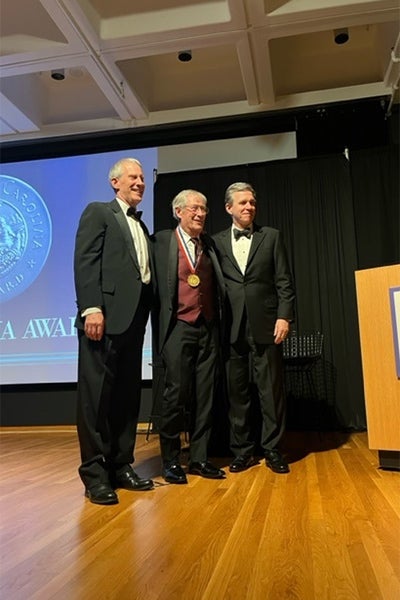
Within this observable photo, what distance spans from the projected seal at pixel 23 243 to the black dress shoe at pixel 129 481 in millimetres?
3032

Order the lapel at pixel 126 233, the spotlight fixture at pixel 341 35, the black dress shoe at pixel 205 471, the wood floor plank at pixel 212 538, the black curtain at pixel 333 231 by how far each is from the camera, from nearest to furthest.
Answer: the wood floor plank at pixel 212 538 → the lapel at pixel 126 233 → the black dress shoe at pixel 205 471 → the spotlight fixture at pixel 341 35 → the black curtain at pixel 333 231

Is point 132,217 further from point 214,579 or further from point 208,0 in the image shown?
point 208,0

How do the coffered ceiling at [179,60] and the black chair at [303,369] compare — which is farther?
the black chair at [303,369]

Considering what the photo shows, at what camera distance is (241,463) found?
242cm

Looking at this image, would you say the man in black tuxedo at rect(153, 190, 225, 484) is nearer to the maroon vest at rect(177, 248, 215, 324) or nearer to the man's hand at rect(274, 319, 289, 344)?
the maroon vest at rect(177, 248, 215, 324)

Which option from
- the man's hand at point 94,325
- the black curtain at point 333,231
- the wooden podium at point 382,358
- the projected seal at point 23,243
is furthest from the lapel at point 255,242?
the projected seal at point 23,243

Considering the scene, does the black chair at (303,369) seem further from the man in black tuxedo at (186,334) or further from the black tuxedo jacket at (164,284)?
the black tuxedo jacket at (164,284)

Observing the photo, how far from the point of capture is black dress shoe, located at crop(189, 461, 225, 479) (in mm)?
2234

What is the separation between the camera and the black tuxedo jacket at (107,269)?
2.00 metres

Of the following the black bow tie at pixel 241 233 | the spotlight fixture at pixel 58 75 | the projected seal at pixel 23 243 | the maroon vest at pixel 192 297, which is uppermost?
the spotlight fixture at pixel 58 75

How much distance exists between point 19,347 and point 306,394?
2.71m

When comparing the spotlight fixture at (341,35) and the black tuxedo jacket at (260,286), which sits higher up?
the spotlight fixture at (341,35)

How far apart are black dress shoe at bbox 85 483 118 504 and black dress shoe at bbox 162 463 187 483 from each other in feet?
1.05

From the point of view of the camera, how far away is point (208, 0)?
3.44m
